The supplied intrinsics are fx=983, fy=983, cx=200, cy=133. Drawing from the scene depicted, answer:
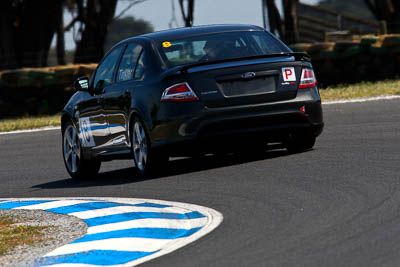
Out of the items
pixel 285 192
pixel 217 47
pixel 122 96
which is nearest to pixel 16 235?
pixel 285 192

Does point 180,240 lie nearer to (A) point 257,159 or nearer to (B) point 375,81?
(A) point 257,159

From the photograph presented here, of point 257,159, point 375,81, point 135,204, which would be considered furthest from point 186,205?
point 375,81

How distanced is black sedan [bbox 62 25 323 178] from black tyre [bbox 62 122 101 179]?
691 millimetres

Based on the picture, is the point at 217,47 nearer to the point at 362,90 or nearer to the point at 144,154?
the point at 144,154

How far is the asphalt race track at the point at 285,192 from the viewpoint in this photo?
5836 millimetres

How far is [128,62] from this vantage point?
10734 millimetres

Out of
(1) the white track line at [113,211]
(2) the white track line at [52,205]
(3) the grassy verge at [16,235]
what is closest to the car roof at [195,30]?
(2) the white track line at [52,205]

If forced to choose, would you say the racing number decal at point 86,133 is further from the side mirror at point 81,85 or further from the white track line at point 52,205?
the white track line at point 52,205

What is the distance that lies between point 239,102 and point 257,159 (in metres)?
1.10

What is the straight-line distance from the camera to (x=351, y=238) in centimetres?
601

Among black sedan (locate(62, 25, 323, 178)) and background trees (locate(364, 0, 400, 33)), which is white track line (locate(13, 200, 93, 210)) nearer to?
black sedan (locate(62, 25, 323, 178))

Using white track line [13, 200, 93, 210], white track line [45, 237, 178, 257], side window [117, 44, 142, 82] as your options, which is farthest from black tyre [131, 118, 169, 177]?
white track line [45, 237, 178, 257]

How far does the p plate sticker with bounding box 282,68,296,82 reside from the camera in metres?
9.89

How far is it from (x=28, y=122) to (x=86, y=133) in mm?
9666
